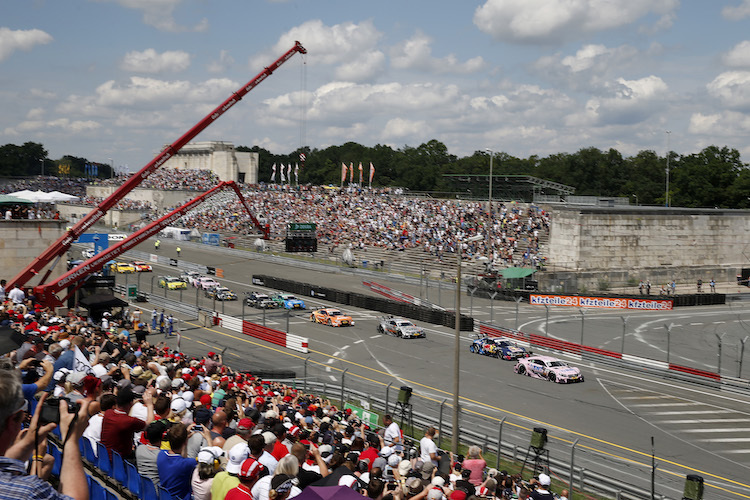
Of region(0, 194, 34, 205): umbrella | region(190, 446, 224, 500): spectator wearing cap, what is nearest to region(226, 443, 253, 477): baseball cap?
region(190, 446, 224, 500): spectator wearing cap

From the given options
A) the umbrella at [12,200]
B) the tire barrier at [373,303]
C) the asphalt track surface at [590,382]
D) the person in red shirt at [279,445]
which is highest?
the umbrella at [12,200]

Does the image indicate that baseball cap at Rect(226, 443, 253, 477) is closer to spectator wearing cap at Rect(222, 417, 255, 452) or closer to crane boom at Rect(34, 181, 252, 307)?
spectator wearing cap at Rect(222, 417, 255, 452)

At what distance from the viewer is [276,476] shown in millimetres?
7211

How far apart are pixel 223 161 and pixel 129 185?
107 m

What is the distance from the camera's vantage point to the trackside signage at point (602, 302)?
172ft

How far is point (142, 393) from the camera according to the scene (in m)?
11.4

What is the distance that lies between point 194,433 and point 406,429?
1305cm

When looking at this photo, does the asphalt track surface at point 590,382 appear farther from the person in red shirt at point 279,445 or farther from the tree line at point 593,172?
the tree line at point 593,172

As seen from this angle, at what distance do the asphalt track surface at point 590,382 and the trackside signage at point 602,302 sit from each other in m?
0.88

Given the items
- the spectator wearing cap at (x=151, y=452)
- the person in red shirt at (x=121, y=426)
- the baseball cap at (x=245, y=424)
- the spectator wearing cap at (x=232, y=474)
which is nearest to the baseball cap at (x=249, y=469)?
the spectator wearing cap at (x=232, y=474)

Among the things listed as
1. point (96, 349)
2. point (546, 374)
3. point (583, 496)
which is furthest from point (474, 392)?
point (96, 349)

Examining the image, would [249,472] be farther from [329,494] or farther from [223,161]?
[223,161]

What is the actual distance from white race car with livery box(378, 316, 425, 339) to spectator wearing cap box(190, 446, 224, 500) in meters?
32.6

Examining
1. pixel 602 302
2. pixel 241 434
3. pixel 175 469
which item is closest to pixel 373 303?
pixel 602 302
